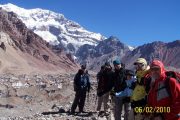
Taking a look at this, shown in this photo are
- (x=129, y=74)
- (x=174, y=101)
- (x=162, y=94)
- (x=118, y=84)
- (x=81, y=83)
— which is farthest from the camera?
(x=81, y=83)

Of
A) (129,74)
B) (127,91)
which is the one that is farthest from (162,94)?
(127,91)

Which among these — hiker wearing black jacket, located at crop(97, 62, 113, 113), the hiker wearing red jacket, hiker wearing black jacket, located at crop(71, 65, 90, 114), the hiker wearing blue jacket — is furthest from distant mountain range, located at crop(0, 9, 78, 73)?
the hiker wearing red jacket

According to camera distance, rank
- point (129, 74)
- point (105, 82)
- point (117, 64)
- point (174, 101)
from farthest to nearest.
Result: point (105, 82) → point (117, 64) → point (129, 74) → point (174, 101)

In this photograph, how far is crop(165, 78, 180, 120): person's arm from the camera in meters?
6.02

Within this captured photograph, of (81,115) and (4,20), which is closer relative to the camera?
(81,115)

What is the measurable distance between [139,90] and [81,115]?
9429 millimetres

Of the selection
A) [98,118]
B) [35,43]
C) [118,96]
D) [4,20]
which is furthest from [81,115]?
[35,43]

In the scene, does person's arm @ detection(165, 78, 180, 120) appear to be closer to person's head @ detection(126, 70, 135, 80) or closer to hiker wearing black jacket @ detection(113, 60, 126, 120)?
person's head @ detection(126, 70, 135, 80)

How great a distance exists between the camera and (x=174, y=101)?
6047 mm

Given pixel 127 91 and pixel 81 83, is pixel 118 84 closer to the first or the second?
pixel 127 91

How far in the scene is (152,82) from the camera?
650cm

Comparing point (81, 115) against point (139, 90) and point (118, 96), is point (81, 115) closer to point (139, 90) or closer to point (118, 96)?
point (118, 96)

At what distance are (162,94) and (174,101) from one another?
0.21 m

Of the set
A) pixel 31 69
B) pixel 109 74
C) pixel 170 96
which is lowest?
pixel 170 96
